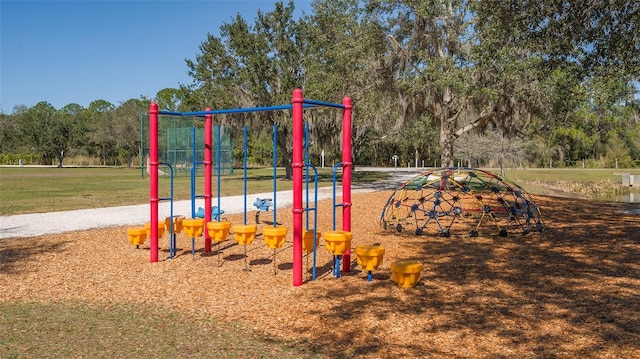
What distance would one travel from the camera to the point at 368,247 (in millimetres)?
6215

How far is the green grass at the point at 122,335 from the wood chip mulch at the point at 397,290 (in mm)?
260

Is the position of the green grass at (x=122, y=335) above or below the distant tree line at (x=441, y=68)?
below

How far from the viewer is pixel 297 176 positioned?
6.00m

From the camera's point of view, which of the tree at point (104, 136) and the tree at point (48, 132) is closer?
the tree at point (104, 136)

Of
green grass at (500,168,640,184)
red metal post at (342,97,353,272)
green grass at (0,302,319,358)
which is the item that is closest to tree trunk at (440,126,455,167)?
red metal post at (342,97,353,272)

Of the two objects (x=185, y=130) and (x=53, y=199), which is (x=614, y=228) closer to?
(x=53, y=199)

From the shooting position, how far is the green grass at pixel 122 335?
4.10 meters

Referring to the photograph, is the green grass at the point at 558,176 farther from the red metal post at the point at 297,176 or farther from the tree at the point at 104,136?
the tree at the point at 104,136

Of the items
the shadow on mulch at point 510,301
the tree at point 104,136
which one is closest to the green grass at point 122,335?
the shadow on mulch at point 510,301

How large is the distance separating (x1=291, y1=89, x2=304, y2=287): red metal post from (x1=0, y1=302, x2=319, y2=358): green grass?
1.52 meters

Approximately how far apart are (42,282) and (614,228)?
11.1 m

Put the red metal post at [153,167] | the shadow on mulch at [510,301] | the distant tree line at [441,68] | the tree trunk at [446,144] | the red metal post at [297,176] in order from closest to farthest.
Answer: the shadow on mulch at [510,301], the red metal post at [297,176], the red metal post at [153,167], the distant tree line at [441,68], the tree trunk at [446,144]

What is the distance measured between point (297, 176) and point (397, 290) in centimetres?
185

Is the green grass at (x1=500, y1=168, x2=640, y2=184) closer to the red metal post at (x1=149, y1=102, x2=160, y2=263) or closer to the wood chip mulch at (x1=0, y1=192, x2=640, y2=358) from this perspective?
the wood chip mulch at (x1=0, y1=192, x2=640, y2=358)
